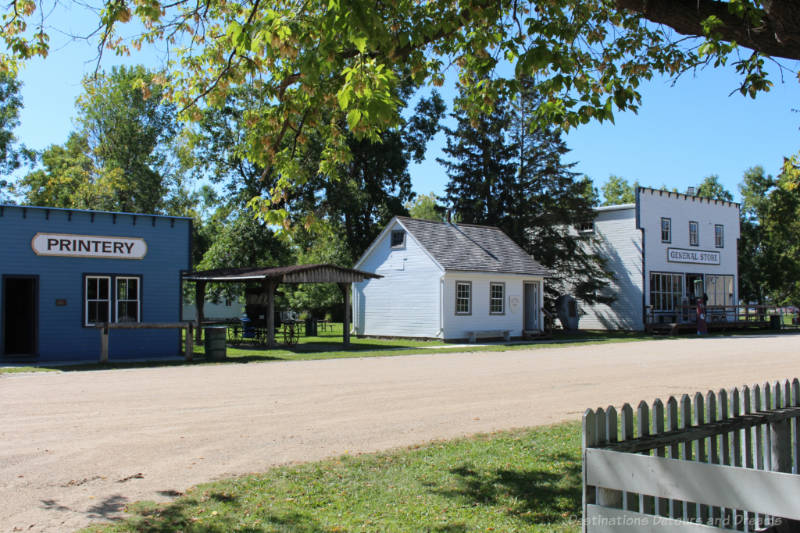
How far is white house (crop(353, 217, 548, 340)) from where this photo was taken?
3086 cm

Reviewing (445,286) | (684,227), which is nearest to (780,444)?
(445,286)

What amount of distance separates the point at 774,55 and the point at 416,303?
85.2ft

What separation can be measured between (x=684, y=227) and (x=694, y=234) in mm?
1201

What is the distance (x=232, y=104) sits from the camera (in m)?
41.4

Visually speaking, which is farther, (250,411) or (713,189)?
(713,189)

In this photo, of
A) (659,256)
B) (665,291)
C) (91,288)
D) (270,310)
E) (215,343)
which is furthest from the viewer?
(665,291)

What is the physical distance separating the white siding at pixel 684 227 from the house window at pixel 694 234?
204 millimetres

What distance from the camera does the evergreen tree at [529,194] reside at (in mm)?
39969

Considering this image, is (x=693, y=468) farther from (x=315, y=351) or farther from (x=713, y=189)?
(x=713, y=189)

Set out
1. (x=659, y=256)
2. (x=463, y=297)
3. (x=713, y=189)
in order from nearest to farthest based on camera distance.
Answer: (x=463, y=297) → (x=659, y=256) → (x=713, y=189)

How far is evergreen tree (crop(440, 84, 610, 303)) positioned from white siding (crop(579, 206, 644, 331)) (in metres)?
0.79

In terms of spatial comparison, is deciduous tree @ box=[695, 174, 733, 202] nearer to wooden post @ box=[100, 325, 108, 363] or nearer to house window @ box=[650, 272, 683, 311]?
house window @ box=[650, 272, 683, 311]

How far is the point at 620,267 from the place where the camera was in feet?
130

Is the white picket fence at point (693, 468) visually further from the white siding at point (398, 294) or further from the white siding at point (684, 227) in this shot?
the white siding at point (684, 227)
